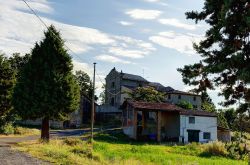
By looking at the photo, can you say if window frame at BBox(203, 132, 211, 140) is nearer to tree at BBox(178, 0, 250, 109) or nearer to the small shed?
the small shed

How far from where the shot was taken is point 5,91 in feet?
→ 147

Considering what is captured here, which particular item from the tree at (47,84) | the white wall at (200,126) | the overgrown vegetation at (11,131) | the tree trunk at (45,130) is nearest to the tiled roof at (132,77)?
the white wall at (200,126)

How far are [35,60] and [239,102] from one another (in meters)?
22.1

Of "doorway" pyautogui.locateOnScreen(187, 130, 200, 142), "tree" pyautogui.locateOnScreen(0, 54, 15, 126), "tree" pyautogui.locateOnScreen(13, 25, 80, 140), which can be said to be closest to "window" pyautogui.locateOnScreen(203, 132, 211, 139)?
"doorway" pyautogui.locateOnScreen(187, 130, 200, 142)

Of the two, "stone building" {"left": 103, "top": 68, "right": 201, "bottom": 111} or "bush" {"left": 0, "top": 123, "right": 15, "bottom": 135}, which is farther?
"stone building" {"left": 103, "top": 68, "right": 201, "bottom": 111}

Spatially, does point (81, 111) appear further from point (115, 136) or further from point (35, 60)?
point (35, 60)

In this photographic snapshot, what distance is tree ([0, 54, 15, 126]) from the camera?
44375 mm

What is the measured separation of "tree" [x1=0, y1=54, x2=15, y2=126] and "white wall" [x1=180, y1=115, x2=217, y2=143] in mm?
26440

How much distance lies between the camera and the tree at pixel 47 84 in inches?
1305

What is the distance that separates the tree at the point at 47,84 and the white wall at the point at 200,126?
2819 centimetres

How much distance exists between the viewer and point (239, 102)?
15.7 m

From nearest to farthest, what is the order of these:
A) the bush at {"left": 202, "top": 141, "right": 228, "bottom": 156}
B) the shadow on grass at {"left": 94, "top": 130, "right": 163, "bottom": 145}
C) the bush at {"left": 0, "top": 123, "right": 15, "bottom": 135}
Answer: the bush at {"left": 202, "top": 141, "right": 228, "bottom": 156} → the bush at {"left": 0, "top": 123, "right": 15, "bottom": 135} → the shadow on grass at {"left": 94, "top": 130, "right": 163, "bottom": 145}

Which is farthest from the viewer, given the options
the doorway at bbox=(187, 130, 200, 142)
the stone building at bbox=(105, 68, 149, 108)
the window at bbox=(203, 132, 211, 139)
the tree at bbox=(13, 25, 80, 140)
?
the stone building at bbox=(105, 68, 149, 108)

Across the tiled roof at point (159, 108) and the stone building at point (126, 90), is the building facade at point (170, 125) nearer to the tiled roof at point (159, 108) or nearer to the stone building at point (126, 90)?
the tiled roof at point (159, 108)
